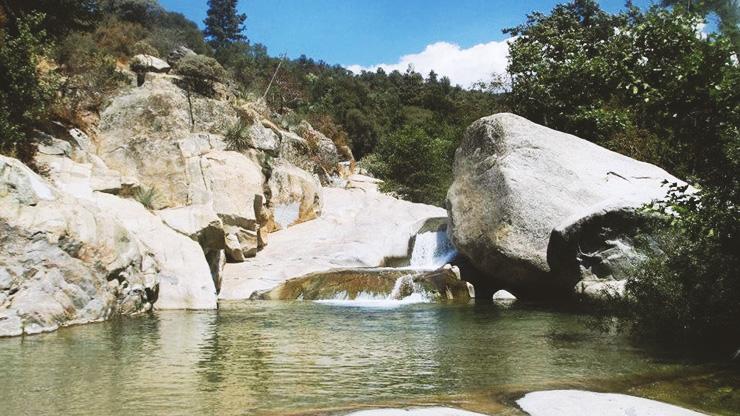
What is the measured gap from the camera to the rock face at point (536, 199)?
57.7 feet

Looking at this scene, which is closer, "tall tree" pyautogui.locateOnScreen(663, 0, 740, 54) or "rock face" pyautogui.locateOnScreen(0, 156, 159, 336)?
"tall tree" pyautogui.locateOnScreen(663, 0, 740, 54)

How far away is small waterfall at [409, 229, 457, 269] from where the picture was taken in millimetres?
26172

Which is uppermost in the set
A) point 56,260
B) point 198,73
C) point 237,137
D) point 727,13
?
point 198,73

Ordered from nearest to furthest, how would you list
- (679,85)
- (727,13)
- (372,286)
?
1. (727,13)
2. (679,85)
3. (372,286)

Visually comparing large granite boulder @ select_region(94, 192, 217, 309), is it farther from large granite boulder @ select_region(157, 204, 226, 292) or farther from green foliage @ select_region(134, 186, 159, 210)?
green foliage @ select_region(134, 186, 159, 210)

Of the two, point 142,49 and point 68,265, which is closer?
point 68,265

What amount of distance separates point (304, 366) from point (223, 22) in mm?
106504

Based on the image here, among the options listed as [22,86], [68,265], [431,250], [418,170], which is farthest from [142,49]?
[68,265]

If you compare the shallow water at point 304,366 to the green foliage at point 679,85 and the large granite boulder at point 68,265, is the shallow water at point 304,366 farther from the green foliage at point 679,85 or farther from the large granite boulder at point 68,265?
the green foliage at point 679,85

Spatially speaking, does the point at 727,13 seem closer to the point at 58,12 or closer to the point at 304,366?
the point at 304,366

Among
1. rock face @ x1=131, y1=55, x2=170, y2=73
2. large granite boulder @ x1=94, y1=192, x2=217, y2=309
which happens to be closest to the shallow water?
large granite boulder @ x1=94, y1=192, x2=217, y2=309

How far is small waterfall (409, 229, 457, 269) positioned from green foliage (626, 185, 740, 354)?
1399cm

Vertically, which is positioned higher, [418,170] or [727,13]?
[418,170]

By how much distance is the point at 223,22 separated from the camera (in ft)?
351
